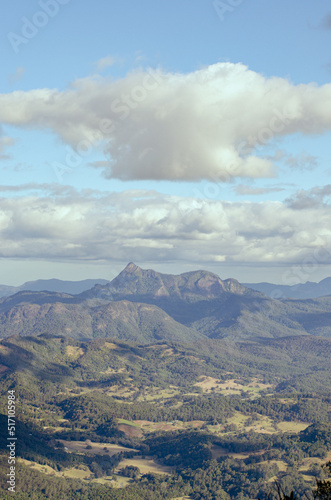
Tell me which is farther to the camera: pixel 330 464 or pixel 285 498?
pixel 330 464

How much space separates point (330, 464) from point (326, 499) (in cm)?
747

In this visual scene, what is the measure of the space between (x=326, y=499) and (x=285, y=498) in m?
14.2

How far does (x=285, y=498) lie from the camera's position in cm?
7375

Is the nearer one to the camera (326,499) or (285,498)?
(285,498)

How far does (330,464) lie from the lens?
90000mm

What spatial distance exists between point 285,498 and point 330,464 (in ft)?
65.5

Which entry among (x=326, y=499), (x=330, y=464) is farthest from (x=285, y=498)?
Answer: (x=330, y=464)

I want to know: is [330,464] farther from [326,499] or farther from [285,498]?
[285,498]

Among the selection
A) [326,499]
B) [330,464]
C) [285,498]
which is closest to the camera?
[285,498]

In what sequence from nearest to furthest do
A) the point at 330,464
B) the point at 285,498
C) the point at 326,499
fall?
the point at 285,498 → the point at 326,499 → the point at 330,464
